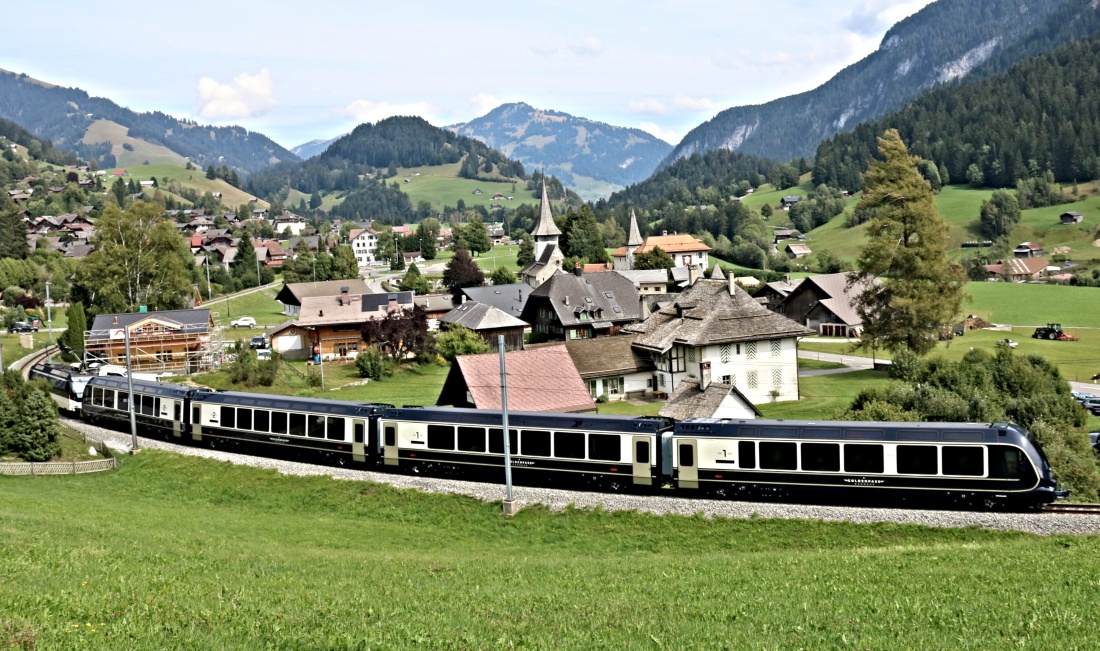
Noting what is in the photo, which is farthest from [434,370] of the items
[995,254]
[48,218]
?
[48,218]

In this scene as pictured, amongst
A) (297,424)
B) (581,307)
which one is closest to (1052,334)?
(581,307)

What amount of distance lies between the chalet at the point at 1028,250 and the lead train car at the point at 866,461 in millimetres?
138471

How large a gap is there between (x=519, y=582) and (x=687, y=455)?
10.3 meters

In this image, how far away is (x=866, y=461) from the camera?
77.2 feet

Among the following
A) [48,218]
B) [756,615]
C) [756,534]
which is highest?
[48,218]

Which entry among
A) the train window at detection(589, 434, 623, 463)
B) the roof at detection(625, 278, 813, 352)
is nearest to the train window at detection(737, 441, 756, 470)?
the train window at detection(589, 434, 623, 463)

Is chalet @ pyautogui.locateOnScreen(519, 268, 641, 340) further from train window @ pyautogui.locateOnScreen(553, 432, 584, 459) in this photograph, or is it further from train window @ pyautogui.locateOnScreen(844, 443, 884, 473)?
train window @ pyautogui.locateOnScreen(844, 443, 884, 473)

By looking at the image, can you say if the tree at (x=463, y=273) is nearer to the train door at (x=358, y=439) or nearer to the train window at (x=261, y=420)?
the train window at (x=261, y=420)

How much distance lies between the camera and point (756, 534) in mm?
22375

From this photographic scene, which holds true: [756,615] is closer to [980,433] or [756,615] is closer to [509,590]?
[509,590]

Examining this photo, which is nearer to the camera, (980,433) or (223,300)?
(980,433)

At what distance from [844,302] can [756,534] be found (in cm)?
6672

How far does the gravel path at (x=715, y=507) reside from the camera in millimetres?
20953

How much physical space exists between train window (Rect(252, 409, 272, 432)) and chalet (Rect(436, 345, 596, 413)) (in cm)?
845
